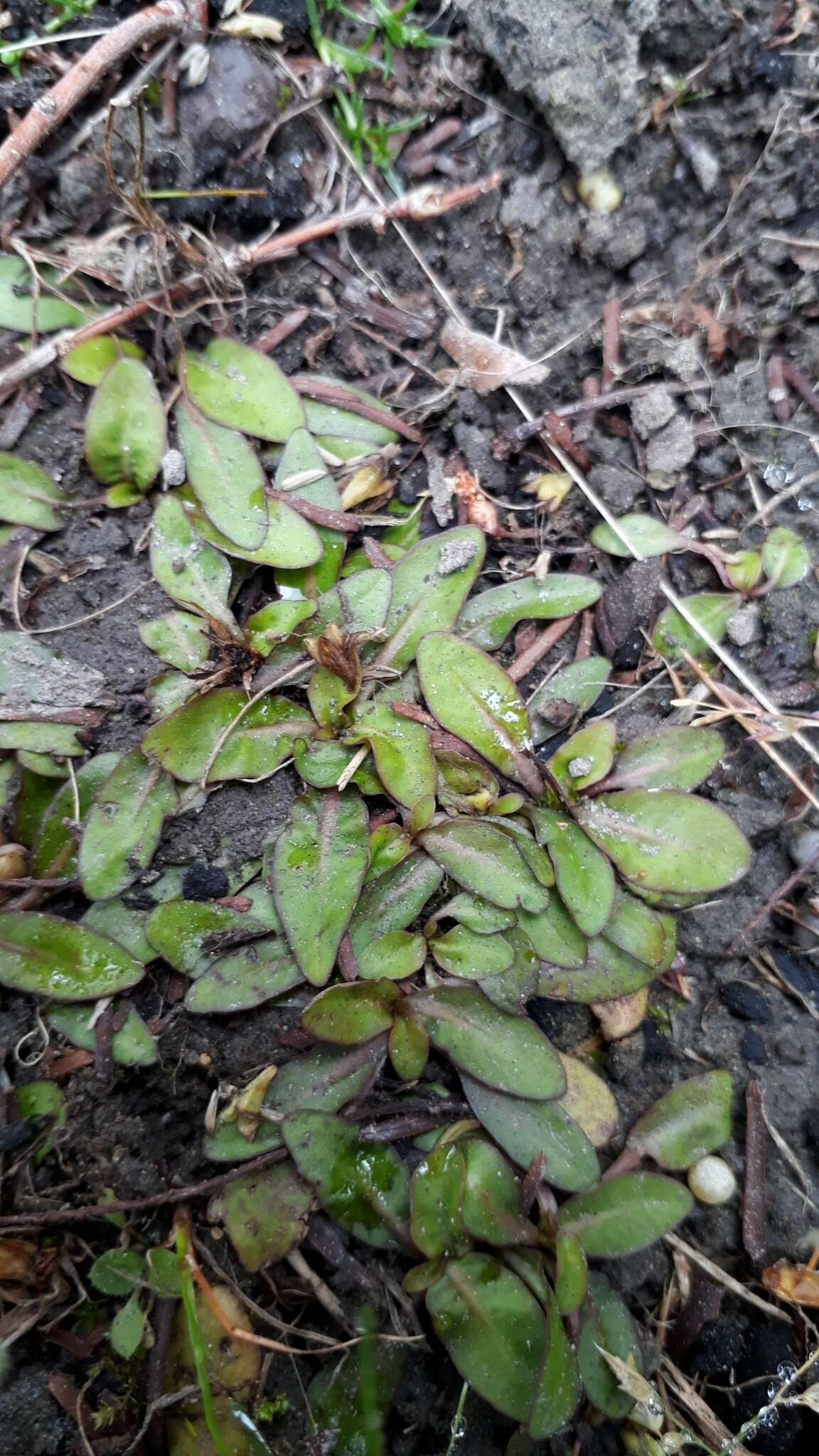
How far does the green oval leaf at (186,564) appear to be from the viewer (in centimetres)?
166

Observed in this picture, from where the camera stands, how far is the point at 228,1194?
1405mm

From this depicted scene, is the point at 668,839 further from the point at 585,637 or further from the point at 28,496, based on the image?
the point at 28,496

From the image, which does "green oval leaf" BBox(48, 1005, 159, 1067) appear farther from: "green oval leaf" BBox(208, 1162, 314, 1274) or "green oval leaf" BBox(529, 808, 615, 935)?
"green oval leaf" BBox(529, 808, 615, 935)

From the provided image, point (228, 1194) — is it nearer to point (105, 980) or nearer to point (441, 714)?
point (105, 980)

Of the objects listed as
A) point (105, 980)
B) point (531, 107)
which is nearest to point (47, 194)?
point (531, 107)

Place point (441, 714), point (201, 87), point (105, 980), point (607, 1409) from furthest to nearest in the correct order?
point (201, 87) → point (441, 714) → point (105, 980) → point (607, 1409)

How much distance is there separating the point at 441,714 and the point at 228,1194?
94 cm

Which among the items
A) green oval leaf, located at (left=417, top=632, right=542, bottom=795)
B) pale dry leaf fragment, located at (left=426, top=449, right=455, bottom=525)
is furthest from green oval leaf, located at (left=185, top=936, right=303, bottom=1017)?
Answer: pale dry leaf fragment, located at (left=426, top=449, right=455, bottom=525)

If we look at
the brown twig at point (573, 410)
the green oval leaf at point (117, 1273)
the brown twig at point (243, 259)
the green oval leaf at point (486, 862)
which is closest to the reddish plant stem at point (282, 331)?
the brown twig at point (243, 259)

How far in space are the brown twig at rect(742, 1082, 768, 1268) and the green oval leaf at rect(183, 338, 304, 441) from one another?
164cm

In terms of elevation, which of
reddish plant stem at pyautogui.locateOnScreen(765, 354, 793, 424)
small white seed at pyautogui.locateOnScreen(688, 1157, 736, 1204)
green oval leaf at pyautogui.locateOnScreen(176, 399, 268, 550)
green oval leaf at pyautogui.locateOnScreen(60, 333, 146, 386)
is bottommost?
small white seed at pyautogui.locateOnScreen(688, 1157, 736, 1204)

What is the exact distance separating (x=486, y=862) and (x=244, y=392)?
111 cm

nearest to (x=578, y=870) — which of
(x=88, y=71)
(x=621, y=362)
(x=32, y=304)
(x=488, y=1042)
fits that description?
(x=488, y=1042)

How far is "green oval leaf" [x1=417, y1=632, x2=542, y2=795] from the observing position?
64.1 inches
